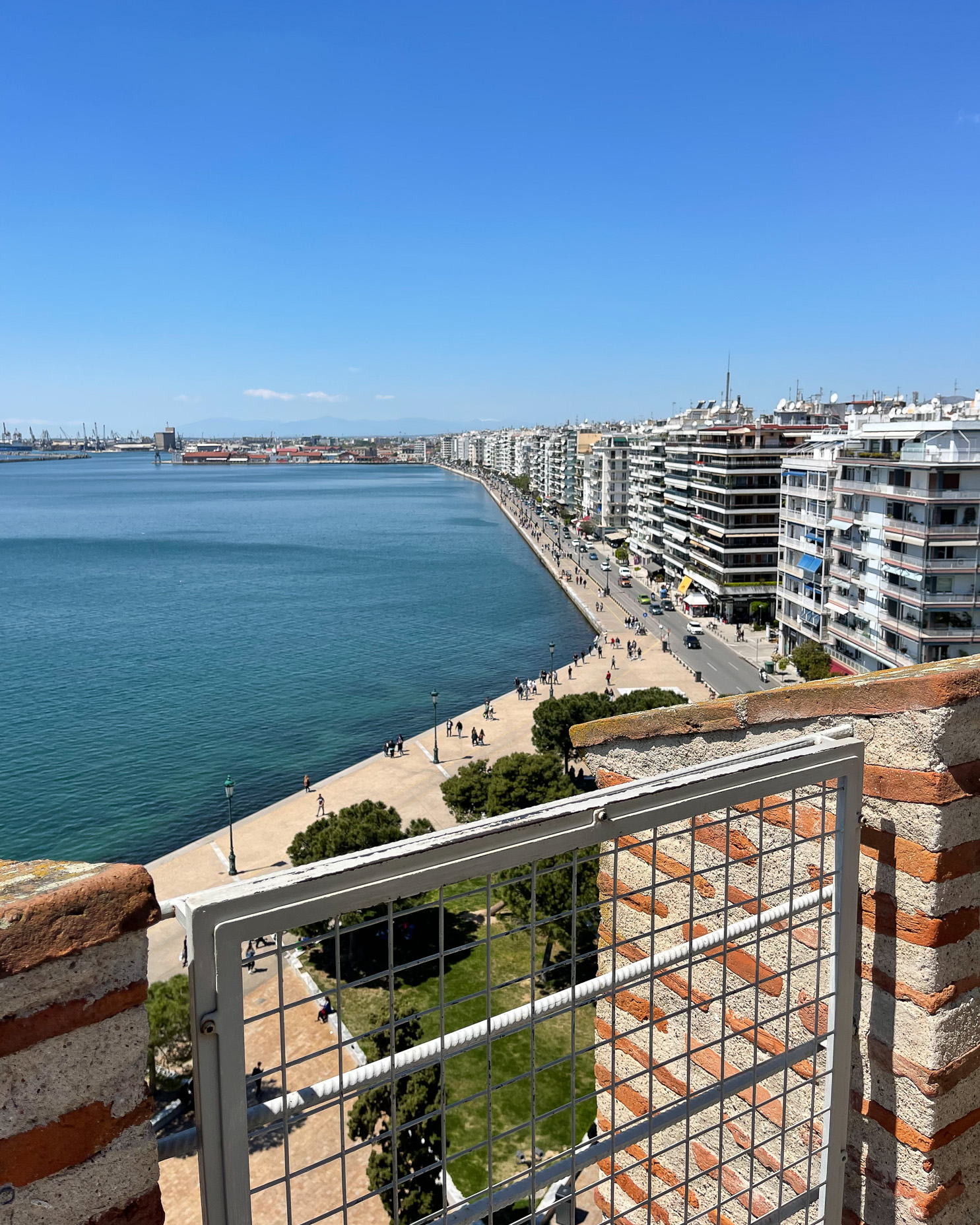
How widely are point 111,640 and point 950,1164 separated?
38351mm

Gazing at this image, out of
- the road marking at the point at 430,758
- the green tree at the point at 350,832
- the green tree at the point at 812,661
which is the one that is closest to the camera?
the green tree at the point at 350,832

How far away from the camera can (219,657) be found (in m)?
34.9

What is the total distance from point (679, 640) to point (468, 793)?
21613 millimetres

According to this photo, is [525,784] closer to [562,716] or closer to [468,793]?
[468,793]

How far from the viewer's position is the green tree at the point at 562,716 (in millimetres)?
20453

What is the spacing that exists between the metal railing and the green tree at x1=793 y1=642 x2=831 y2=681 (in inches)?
929

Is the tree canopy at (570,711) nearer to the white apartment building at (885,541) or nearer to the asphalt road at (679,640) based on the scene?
the asphalt road at (679,640)

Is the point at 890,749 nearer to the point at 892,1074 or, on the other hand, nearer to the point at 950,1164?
the point at 892,1074

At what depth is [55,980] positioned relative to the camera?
1.28 meters

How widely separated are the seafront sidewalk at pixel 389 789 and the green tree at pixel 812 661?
2.63 m

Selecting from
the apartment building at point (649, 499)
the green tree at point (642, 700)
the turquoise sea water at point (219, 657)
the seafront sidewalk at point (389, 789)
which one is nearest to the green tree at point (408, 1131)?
the seafront sidewalk at point (389, 789)

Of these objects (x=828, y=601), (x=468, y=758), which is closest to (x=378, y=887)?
(x=468, y=758)

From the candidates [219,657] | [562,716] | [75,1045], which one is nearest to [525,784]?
[562,716]

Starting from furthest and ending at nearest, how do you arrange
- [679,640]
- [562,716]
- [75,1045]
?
1. [679,640]
2. [562,716]
3. [75,1045]
